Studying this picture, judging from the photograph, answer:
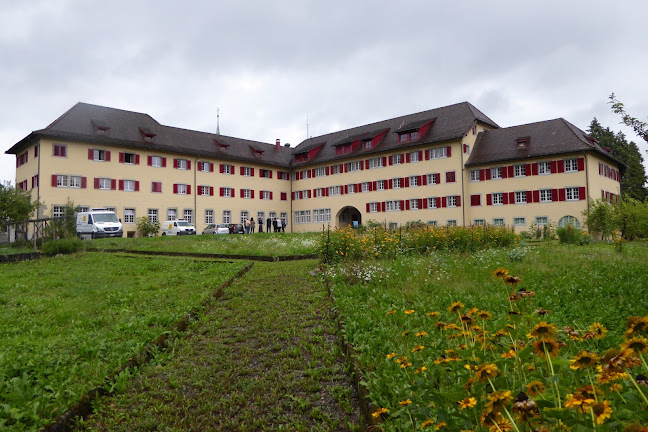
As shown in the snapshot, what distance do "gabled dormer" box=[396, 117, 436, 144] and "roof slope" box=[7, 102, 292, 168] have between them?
45.5 ft

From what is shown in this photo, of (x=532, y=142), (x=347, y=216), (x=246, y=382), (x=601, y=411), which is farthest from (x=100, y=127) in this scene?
(x=601, y=411)

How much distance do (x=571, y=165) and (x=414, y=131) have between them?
12.7 meters

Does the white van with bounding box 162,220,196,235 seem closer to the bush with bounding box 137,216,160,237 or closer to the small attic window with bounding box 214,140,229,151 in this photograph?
the bush with bounding box 137,216,160,237

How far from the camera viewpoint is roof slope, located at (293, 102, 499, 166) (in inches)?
1448

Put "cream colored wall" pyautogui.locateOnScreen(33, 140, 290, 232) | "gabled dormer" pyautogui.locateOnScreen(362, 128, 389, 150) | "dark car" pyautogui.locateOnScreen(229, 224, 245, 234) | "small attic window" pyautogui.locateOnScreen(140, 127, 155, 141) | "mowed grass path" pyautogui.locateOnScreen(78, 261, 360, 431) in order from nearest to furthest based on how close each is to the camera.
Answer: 1. "mowed grass path" pyautogui.locateOnScreen(78, 261, 360, 431)
2. "cream colored wall" pyautogui.locateOnScreen(33, 140, 290, 232)
3. "dark car" pyautogui.locateOnScreen(229, 224, 245, 234)
4. "small attic window" pyautogui.locateOnScreen(140, 127, 155, 141)
5. "gabled dormer" pyautogui.locateOnScreen(362, 128, 389, 150)

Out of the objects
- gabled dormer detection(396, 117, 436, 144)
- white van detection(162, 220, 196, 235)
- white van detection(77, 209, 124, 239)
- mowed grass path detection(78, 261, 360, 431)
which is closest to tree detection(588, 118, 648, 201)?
gabled dormer detection(396, 117, 436, 144)

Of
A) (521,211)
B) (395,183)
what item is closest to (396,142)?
(395,183)

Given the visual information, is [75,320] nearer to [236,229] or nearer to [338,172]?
[236,229]

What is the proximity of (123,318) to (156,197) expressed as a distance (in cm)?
3331

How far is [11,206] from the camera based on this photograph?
25594mm

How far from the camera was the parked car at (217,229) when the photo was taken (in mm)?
36844

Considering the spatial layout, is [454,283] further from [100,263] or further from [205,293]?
[100,263]

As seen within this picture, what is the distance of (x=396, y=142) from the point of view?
132 ft

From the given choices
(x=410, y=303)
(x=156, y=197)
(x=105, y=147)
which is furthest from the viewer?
(x=156, y=197)
